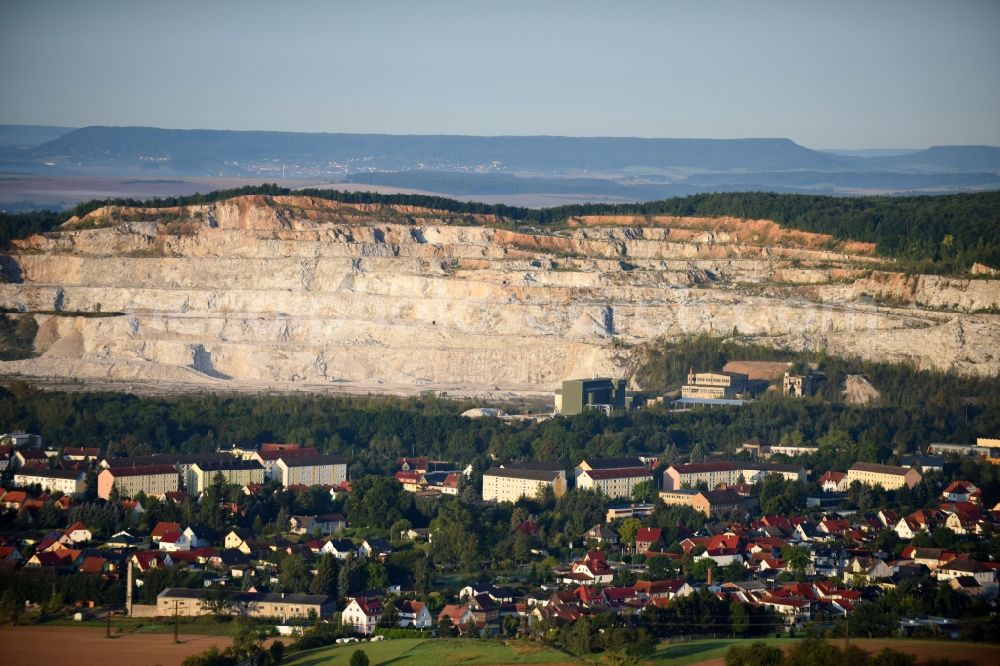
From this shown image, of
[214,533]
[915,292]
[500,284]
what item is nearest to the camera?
[214,533]

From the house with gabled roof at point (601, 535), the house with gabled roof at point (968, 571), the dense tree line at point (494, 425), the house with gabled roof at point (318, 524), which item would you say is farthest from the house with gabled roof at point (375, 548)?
the house with gabled roof at point (968, 571)

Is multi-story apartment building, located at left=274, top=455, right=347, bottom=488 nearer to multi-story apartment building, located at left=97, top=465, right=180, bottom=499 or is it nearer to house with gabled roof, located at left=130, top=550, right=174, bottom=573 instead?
multi-story apartment building, located at left=97, top=465, right=180, bottom=499

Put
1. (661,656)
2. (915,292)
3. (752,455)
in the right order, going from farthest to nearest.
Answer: (915,292) → (752,455) → (661,656)

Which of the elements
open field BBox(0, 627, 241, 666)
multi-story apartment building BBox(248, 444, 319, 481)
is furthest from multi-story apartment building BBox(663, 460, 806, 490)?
open field BBox(0, 627, 241, 666)

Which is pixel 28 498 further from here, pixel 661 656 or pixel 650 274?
pixel 650 274

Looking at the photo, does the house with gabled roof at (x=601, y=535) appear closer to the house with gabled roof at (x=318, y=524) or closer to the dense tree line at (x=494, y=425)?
the house with gabled roof at (x=318, y=524)

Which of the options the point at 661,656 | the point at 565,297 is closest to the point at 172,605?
the point at 661,656
